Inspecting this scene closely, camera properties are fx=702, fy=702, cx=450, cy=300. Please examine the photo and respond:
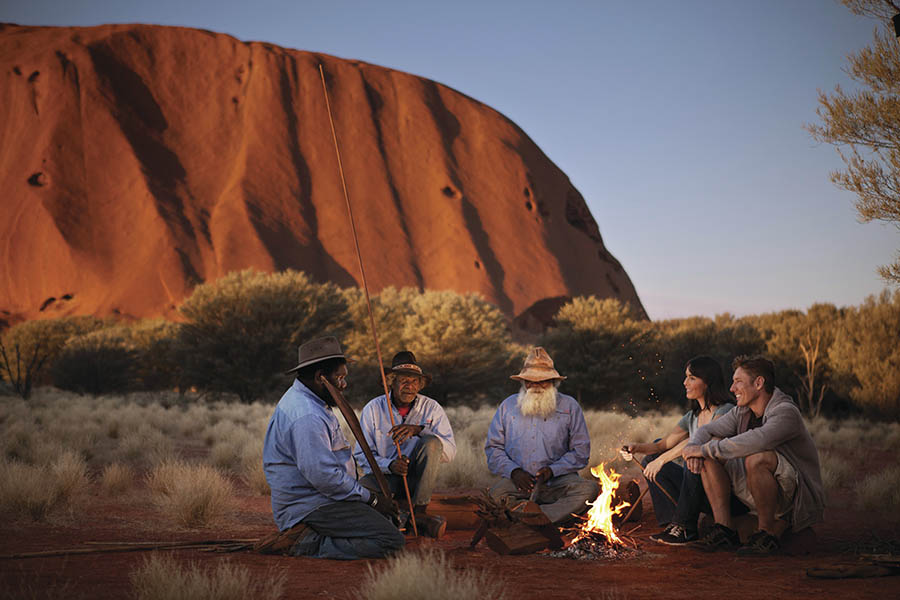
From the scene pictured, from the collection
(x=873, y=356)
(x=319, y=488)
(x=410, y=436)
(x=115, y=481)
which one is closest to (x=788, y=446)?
Answer: (x=410, y=436)

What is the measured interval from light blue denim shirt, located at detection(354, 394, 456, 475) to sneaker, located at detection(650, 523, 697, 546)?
205 cm

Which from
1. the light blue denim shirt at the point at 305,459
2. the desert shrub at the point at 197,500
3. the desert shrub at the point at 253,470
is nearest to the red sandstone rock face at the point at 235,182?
the desert shrub at the point at 253,470

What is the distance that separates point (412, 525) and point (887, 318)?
2173cm

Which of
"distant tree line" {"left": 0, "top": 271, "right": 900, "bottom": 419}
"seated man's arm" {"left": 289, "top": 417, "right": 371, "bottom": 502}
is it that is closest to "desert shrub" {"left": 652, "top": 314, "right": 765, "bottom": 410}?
"distant tree line" {"left": 0, "top": 271, "right": 900, "bottom": 419}

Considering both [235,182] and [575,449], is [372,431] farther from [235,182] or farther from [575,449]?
[235,182]

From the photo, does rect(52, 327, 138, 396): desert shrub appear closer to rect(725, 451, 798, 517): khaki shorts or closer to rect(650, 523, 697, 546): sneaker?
rect(650, 523, 697, 546): sneaker

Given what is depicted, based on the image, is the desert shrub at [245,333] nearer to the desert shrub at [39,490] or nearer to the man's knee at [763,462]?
the desert shrub at [39,490]

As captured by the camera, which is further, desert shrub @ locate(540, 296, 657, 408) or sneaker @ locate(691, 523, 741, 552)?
desert shrub @ locate(540, 296, 657, 408)

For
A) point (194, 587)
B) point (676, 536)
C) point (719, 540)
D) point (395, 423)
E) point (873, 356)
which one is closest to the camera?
point (194, 587)

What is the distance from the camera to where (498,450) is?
6836 mm

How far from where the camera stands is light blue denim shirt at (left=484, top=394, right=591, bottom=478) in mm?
6688

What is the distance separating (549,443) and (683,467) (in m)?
1.24

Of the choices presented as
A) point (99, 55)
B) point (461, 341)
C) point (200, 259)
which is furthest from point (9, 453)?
point (99, 55)

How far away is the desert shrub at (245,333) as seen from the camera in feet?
91.7
